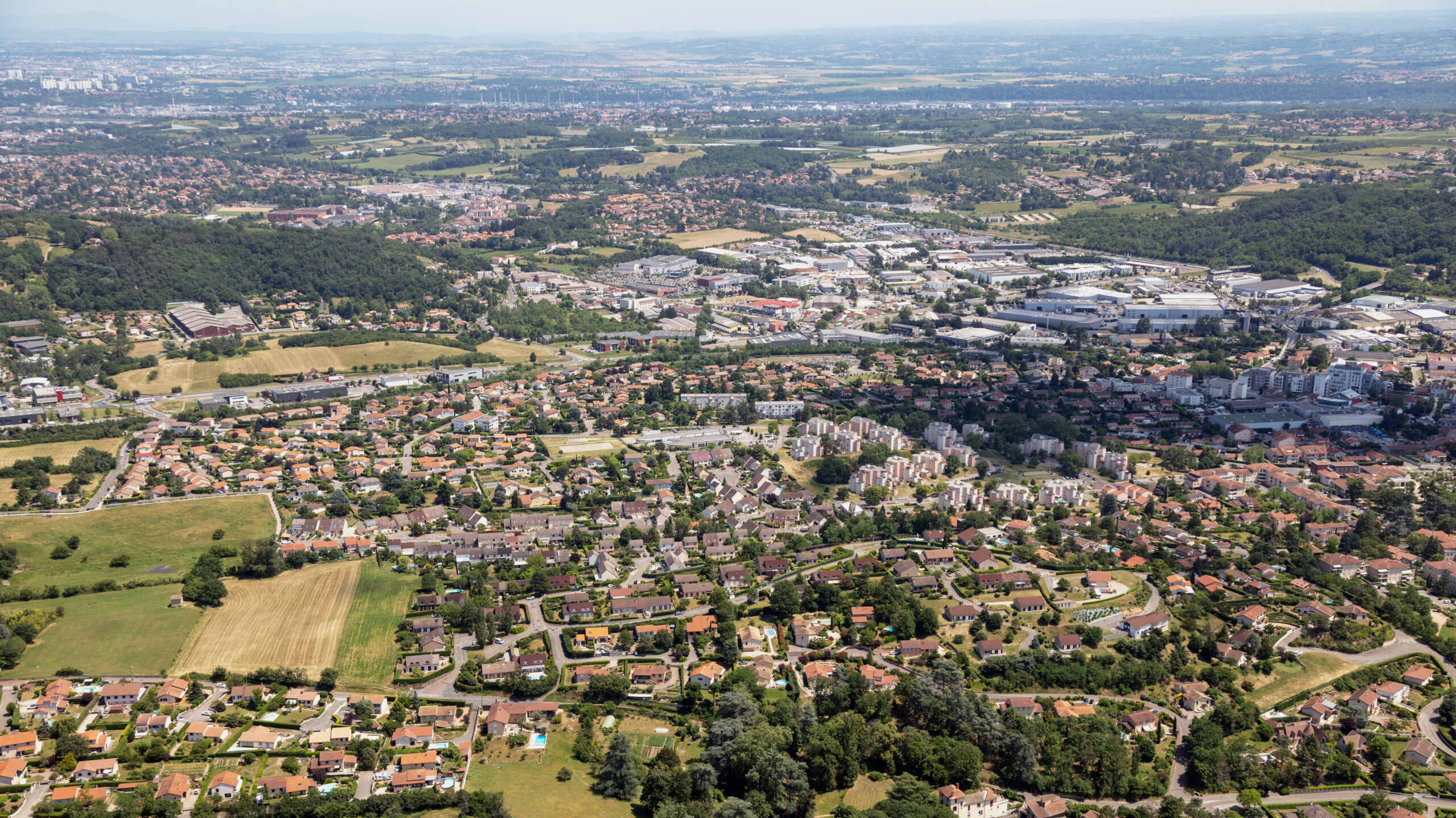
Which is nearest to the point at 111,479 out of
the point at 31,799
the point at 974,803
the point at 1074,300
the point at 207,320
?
the point at 31,799

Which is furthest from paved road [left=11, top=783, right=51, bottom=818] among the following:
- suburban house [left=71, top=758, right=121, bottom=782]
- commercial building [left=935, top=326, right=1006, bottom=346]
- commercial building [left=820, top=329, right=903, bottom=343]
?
commercial building [left=935, top=326, right=1006, bottom=346]

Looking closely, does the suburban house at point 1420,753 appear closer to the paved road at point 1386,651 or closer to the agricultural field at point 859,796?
the paved road at point 1386,651

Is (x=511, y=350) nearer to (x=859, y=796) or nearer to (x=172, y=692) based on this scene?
(x=172, y=692)

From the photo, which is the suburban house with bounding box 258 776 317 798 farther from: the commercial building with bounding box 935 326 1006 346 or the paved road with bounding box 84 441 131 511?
the commercial building with bounding box 935 326 1006 346

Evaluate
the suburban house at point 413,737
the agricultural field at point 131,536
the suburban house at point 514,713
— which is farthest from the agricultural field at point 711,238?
the suburban house at point 413,737

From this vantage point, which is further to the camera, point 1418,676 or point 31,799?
point 1418,676
